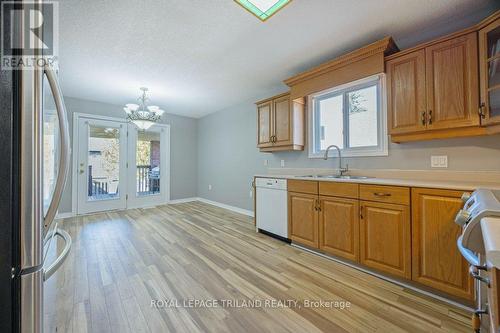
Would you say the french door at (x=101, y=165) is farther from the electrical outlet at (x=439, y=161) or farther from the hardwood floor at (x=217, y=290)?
the electrical outlet at (x=439, y=161)

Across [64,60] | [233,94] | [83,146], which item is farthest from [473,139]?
[83,146]

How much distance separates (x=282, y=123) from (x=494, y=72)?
2.19m

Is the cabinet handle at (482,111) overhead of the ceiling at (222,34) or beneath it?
beneath

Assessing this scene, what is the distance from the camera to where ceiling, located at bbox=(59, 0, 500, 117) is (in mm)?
1806

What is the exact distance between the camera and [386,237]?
1.88m

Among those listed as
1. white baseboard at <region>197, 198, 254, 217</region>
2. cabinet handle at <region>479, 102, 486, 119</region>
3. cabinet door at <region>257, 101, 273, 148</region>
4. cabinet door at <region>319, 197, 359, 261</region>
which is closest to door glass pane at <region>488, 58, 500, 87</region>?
cabinet handle at <region>479, 102, 486, 119</region>

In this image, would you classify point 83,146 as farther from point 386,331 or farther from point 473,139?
point 473,139

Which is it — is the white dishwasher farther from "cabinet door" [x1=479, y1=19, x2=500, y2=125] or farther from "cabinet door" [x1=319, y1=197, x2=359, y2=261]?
"cabinet door" [x1=479, y1=19, x2=500, y2=125]

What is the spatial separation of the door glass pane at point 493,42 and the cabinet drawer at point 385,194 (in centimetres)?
123

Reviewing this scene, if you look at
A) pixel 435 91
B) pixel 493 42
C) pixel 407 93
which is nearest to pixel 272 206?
pixel 407 93

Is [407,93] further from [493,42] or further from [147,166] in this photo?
Result: [147,166]

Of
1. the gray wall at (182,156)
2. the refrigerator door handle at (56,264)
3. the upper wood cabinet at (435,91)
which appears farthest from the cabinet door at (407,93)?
the gray wall at (182,156)

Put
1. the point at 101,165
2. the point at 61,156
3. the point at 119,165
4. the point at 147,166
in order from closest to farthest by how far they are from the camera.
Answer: the point at 61,156 < the point at 101,165 < the point at 119,165 < the point at 147,166

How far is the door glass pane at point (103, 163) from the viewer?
4.44 meters
